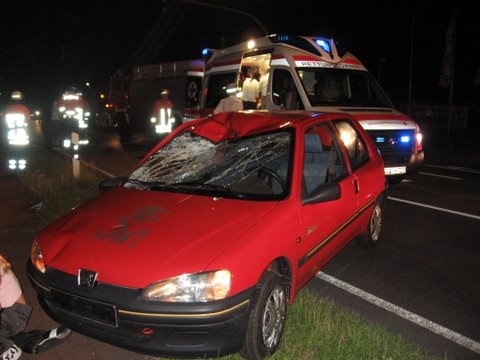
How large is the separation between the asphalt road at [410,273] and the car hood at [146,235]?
0.81 m

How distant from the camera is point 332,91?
911 cm

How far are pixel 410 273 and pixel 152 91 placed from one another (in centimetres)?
1767

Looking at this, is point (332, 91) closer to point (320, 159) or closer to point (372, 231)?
point (372, 231)

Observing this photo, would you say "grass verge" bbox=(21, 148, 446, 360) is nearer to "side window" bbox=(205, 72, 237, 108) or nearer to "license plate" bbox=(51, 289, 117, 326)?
"license plate" bbox=(51, 289, 117, 326)

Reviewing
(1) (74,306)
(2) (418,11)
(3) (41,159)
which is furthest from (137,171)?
(2) (418,11)

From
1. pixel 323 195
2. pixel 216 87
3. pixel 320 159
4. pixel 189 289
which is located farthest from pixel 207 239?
pixel 216 87

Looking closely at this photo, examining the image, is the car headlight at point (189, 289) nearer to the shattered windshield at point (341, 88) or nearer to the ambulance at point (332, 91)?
the ambulance at point (332, 91)

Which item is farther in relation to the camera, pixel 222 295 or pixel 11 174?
pixel 11 174

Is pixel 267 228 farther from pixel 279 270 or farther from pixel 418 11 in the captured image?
pixel 418 11

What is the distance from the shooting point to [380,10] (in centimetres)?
4078

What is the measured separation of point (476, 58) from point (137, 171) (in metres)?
31.3

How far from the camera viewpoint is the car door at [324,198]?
384 centimetres

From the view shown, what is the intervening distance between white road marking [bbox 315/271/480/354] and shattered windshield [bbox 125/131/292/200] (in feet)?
4.42

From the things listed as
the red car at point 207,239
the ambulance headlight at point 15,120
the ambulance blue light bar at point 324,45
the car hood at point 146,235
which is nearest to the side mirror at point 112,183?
the red car at point 207,239
